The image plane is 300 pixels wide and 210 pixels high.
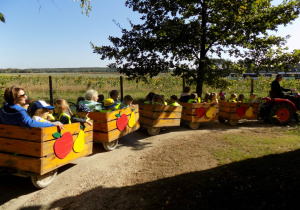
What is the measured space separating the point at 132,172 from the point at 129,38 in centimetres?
684

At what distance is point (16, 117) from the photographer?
3463 millimetres

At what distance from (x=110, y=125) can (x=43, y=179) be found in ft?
6.26

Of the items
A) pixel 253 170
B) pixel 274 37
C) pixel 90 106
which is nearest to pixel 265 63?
pixel 274 37

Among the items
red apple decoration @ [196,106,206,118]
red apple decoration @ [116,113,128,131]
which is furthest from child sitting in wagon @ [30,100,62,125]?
red apple decoration @ [196,106,206,118]

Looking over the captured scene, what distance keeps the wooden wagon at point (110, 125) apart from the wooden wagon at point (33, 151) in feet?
4.59

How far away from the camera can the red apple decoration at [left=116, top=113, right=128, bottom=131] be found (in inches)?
219

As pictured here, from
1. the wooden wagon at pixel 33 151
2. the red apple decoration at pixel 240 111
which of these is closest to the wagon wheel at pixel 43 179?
the wooden wagon at pixel 33 151

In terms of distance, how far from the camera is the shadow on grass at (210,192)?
304cm

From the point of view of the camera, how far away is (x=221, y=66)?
9727 mm

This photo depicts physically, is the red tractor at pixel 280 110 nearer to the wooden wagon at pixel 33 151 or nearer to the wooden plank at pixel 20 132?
the wooden wagon at pixel 33 151

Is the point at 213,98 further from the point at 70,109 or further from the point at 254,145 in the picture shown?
the point at 70,109

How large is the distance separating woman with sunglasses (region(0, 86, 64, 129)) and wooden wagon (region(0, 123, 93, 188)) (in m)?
0.09

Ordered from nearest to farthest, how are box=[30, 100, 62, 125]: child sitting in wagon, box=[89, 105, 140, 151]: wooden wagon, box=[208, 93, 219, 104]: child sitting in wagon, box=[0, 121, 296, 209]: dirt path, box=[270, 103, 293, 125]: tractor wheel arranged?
box=[0, 121, 296, 209]: dirt path → box=[30, 100, 62, 125]: child sitting in wagon → box=[89, 105, 140, 151]: wooden wagon → box=[208, 93, 219, 104]: child sitting in wagon → box=[270, 103, 293, 125]: tractor wheel

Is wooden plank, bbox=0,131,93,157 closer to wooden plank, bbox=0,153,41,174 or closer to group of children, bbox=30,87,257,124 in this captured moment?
wooden plank, bbox=0,153,41,174
